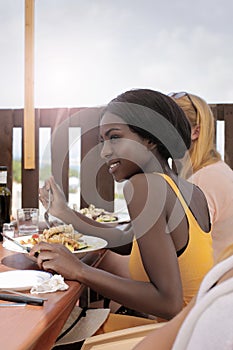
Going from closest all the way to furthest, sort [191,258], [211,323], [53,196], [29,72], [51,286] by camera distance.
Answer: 1. [211,323]
2. [51,286]
3. [191,258]
4. [53,196]
5. [29,72]

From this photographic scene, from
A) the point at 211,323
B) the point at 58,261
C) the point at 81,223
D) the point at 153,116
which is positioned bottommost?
the point at 81,223

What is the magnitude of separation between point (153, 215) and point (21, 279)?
377mm

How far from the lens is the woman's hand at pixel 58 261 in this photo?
1.15 metres

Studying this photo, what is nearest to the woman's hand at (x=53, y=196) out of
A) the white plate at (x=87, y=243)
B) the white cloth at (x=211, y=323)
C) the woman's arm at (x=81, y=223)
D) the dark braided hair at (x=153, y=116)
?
the woman's arm at (x=81, y=223)

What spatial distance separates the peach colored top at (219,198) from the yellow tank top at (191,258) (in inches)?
23.9

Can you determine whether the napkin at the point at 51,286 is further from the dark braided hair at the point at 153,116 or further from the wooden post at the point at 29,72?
the wooden post at the point at 29,72

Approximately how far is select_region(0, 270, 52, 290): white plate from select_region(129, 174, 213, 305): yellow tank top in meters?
0.33

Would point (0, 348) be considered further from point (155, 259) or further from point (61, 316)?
point (155, 259)

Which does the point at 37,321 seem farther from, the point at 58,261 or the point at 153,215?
the point at 153,215

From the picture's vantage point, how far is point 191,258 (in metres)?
1.32

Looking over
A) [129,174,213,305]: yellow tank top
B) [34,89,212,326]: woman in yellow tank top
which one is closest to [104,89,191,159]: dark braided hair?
[34,89,212,326]: woman in yellow tank top

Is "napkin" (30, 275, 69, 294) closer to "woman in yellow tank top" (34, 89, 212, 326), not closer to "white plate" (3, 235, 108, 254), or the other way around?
"woman in yellow tank top" (34, 89, 212, 326)

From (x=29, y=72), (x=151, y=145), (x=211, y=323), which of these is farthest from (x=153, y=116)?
(x=29, y=72)

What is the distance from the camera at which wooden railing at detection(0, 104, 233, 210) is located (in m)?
3.08
